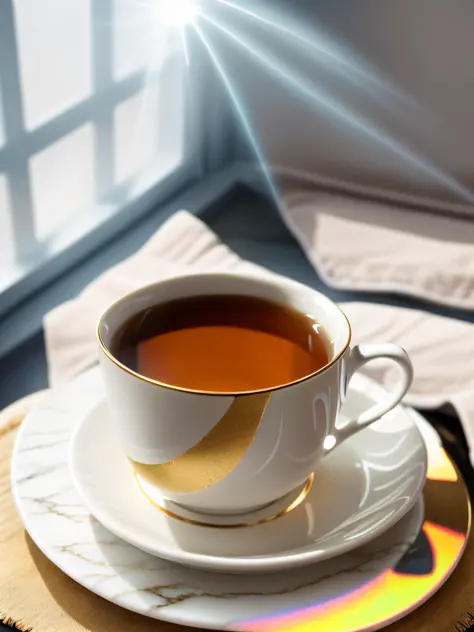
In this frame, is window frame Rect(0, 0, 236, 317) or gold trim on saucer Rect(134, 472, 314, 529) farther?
window frame Rect(0, 0, 236, 317)

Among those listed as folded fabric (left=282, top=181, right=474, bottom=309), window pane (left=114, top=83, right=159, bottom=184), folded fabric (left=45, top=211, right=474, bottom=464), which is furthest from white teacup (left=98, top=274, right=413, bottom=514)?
window pane (left=114, top=83, right=159, bottom=184)

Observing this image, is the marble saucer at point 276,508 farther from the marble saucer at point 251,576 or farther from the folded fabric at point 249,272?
the folded fabric at point 249,272

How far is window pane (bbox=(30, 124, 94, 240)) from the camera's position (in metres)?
0.84

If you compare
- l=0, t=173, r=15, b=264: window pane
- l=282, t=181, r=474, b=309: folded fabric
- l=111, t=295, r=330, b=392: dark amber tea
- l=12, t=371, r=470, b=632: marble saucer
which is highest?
l=111, t=295, r=330, b=392: dark amber tea

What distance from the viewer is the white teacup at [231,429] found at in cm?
37

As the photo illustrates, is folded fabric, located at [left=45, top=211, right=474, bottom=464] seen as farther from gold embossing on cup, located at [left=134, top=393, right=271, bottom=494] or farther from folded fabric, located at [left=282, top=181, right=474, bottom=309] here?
gold embossing on cup, located at [left=134, top=393, right=271, bottom=494]

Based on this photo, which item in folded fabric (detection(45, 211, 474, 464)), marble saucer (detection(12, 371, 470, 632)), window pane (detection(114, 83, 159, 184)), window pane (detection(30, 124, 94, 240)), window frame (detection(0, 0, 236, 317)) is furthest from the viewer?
window pane (detection(114, 83, 159, 184))

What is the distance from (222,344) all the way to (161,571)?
0.13 m

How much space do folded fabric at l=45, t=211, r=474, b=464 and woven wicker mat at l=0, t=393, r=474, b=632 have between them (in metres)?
0.16

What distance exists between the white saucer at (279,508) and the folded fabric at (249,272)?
112mm

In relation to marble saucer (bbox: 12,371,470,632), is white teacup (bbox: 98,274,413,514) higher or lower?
higher

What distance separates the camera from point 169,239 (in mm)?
773

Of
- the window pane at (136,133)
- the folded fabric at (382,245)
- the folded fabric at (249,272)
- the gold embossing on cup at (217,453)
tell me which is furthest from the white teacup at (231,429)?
the window pane at (136,133)

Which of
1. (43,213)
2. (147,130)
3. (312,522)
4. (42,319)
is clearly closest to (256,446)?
(312,522)
